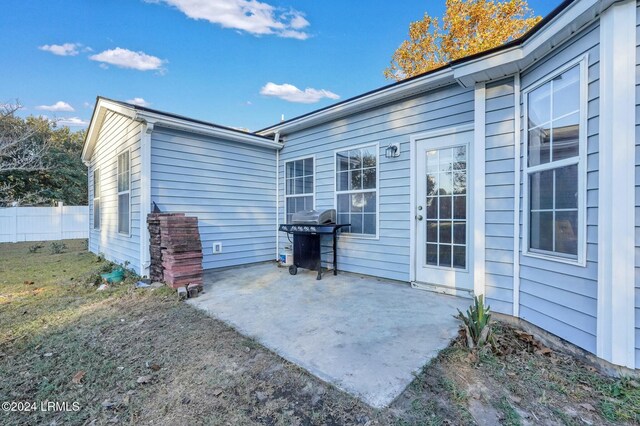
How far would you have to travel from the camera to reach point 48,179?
46.8 feet

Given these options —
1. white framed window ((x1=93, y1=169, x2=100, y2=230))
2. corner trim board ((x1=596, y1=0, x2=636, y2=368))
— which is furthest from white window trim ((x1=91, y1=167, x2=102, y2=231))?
corner trim board ((x1=596, y1=0, x2=636, y2=368))

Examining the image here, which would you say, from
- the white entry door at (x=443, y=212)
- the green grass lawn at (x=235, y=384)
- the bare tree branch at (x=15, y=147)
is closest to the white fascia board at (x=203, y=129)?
the green grass lawn at (x=235, y=384)

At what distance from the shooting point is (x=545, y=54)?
2.58 meters

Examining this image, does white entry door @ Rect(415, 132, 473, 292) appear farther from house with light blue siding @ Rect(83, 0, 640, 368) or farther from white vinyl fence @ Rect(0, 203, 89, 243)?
white vinyl fence @ Rect(0, 203, 89, 243)

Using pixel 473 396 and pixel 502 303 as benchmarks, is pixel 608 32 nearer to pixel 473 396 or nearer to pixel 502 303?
pixel 502 303

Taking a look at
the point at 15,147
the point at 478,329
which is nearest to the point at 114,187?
the point at 478,329

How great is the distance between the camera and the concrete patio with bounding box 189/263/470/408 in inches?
79.9

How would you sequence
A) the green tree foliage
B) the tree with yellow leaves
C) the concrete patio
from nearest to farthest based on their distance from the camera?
the concrete patio < the tree with yellow leaves < the green tree foliage

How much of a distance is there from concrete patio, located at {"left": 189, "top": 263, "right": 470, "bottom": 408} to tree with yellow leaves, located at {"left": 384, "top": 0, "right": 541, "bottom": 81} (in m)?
11.1

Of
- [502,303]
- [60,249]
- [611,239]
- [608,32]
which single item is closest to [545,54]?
[608,32]

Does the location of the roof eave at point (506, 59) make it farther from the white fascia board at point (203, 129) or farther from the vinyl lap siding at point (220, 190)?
the vinyl lap siding at point (220, 190)

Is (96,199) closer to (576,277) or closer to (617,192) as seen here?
(576,277)

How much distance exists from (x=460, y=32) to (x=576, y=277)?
12.9 m

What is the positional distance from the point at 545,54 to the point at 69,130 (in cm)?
2446
